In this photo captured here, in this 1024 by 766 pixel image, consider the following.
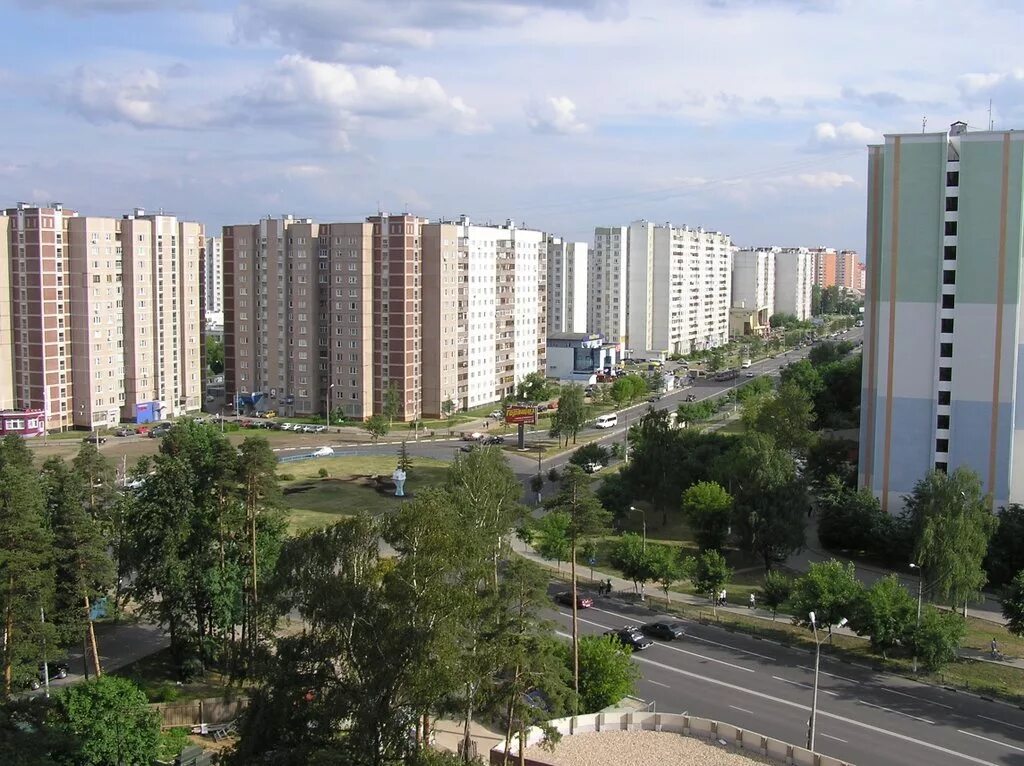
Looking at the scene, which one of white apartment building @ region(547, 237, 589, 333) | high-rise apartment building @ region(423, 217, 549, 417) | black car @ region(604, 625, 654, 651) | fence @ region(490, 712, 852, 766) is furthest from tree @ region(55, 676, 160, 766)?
white apartment building @ region(547, 237, 589, 333)

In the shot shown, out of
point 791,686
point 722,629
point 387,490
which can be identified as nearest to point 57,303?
point 387,490

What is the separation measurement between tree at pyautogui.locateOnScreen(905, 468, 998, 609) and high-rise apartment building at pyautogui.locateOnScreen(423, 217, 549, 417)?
3751 centimetres

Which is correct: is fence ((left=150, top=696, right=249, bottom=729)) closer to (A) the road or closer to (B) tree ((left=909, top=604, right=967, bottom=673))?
(A) the road

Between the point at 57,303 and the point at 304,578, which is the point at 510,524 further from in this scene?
the point at 57,303

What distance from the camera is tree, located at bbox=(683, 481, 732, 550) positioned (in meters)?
34.5

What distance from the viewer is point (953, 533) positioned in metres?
28.7

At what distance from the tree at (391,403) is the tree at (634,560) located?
30.8 meters

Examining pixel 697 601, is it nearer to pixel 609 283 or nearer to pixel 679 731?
pixel 679 731

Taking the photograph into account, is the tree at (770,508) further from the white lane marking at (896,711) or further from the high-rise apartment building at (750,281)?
the high-rise apartment building at (750,281)

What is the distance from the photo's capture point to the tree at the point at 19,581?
66.2ft

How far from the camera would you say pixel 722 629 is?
2777cm

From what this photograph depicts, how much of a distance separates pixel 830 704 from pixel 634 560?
8.51 m

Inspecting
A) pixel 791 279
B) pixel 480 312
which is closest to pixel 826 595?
pixel 480 312

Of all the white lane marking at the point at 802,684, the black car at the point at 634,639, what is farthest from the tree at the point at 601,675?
the white lane marking at the point at 802,684
